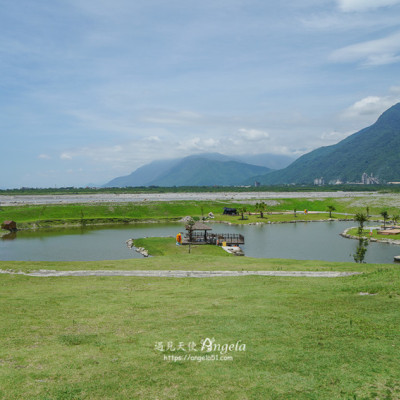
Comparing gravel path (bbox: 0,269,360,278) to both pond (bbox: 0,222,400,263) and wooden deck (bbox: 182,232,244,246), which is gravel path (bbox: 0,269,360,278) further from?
wooden deck (bbox: 182,232,244,246)

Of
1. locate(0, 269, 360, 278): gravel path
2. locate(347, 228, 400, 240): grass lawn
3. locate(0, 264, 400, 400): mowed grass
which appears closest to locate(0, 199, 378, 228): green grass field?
locate(347, 228, 400, 240): grass lawn

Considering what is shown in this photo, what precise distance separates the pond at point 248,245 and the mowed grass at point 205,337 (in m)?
29.8

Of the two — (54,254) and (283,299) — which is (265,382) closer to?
(283,299)

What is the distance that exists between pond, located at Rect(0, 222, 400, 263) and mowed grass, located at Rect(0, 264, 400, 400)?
29.8 meters

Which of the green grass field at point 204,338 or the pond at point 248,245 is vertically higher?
the green grass field at point 204,338

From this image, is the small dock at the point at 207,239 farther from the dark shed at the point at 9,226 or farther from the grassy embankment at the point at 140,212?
the dark shed at the point at 9,226

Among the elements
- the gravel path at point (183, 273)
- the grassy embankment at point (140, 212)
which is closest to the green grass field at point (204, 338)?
the gravel path at point (183, 273)

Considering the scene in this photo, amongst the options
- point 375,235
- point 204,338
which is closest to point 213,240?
point 375,235

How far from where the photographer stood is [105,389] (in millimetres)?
10297

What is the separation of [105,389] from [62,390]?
1.35 meters

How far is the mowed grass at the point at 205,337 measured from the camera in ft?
33.8

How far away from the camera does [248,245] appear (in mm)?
61656

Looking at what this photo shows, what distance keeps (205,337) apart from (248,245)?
48355mm

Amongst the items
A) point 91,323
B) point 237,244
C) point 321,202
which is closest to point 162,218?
point 237,244
